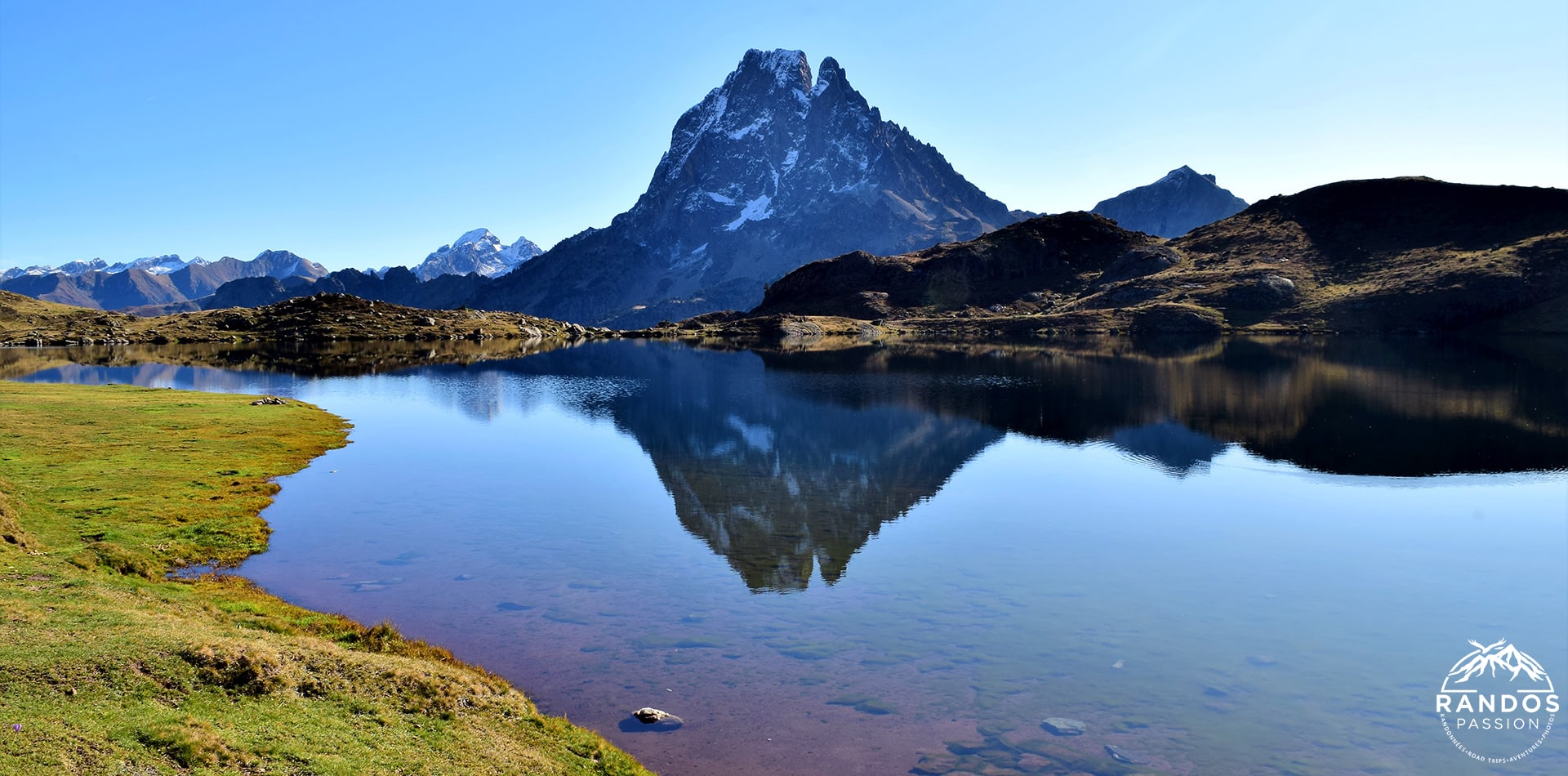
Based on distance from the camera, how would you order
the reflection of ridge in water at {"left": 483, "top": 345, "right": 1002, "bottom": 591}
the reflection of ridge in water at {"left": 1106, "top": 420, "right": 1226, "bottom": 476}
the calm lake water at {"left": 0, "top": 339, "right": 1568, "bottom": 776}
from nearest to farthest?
the calm lake water at {"left": 0, "top": 339, "right": 1568, "bottom": 776}
the reflection of ridge in water at {"left": 483, "top": 345, "right": 1002, "bottom": 591}
the reflection of ridge in water at {"left": 1106, "top": 420, "right": 1226, "bottom": 476}

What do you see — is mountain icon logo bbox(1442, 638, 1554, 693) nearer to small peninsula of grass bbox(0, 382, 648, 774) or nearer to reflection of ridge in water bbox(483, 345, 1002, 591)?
reflection of ridge in water bbox(483, 345, 1002, 591)

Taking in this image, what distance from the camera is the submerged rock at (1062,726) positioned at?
68.8 ft

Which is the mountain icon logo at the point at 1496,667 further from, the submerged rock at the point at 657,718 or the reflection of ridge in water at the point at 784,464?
the submerged rock at the point at 657,718

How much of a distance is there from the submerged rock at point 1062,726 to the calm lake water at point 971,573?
0.32 m

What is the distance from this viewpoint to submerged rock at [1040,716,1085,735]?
20956 mm

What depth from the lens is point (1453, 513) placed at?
44.2 meters

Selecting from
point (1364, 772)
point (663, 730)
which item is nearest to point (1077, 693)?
point (1364, 772)

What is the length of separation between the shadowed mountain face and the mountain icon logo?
2015 cm

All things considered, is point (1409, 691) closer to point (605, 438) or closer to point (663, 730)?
point (663, 730)

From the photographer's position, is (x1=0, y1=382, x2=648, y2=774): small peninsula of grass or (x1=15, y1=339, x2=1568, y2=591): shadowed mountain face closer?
(x1=0, y1=382, x2=648, y2=774): small peninsula of grass
